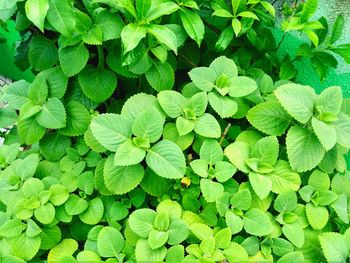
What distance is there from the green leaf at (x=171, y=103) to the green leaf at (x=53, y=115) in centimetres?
32

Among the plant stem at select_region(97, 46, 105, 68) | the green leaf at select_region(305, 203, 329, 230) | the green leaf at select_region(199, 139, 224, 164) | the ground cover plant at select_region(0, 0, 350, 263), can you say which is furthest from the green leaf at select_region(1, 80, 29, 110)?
the green leaf at select_region(305, 203, 329, 230)

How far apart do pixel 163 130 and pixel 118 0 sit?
40 cm

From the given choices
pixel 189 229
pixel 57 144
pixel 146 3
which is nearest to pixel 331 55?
pixel 146 3

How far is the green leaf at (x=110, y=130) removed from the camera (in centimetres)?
113

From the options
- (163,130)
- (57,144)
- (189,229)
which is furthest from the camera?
(57,144)

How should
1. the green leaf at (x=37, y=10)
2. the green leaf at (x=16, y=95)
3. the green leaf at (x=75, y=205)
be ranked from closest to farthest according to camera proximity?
the green leaf at (x=37, y=10), the green leaf at (x=75, y=205), the green leaf at (x=16, y=95)

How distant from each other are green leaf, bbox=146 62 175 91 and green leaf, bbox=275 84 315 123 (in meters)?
0.37

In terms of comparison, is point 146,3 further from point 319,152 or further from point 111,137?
point 319,152

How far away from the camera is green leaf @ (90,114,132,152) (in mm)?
1126

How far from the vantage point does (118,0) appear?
1116mm

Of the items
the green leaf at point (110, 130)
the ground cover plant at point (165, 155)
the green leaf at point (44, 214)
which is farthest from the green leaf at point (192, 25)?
the green leaf at point (44, 214)

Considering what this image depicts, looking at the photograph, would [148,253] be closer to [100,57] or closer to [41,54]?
[100,57]

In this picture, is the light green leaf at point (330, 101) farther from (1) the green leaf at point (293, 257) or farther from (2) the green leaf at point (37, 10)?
(2) the green leaf at point (37, 10)

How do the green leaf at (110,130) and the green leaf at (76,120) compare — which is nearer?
the green leaf at (110,130)
